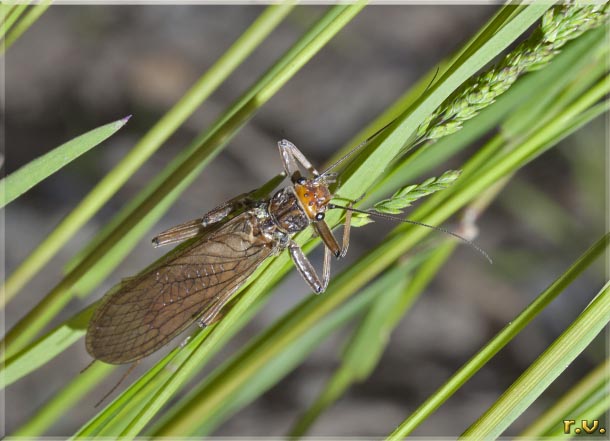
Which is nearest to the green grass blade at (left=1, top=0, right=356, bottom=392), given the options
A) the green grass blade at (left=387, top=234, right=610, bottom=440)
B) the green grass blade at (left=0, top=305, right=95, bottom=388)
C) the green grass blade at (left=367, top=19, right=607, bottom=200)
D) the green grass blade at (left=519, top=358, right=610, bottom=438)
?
the green grass blade at (left=0, top=305, right=95, bottom=388)

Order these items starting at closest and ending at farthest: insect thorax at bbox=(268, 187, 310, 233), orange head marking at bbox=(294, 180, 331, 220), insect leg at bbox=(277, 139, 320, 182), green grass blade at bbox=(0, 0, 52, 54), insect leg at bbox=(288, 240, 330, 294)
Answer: green grass blade at bbox=(0, 0, 52, 54), insect leg at bbox=(288, 240, 330, 294), orange head marking at bbox=(294, 180, 331, 220), insect thorax at bbox=(268, 187, 310, 233), insect leg at bbox=(277, 139, 320, 182)

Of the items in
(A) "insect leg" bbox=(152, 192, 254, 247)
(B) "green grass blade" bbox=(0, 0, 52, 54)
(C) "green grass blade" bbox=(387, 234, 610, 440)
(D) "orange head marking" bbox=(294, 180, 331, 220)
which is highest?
(B) "green grass blade" bbox=(0, 0, 52, 54)

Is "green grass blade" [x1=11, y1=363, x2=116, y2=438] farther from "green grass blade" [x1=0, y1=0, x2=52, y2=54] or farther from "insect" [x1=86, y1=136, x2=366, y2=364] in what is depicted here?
"green grass blade" [x1=0, y1=0, x2=52, y2=54]

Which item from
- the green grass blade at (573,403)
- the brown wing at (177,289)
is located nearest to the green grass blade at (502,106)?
the brown wing at (177,289)

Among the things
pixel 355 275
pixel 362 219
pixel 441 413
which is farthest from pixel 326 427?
pixel 362 219

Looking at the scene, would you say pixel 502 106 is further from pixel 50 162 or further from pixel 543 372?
pixel 50 162

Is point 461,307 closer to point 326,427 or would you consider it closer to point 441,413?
point 441,413

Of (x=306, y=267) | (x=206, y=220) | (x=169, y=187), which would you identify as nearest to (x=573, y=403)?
(x=306, y=267)

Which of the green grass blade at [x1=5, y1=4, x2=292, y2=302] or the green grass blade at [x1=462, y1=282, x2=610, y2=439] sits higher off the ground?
the green grass blade at [x1=5, y1=4, x2=292, y2=302]
